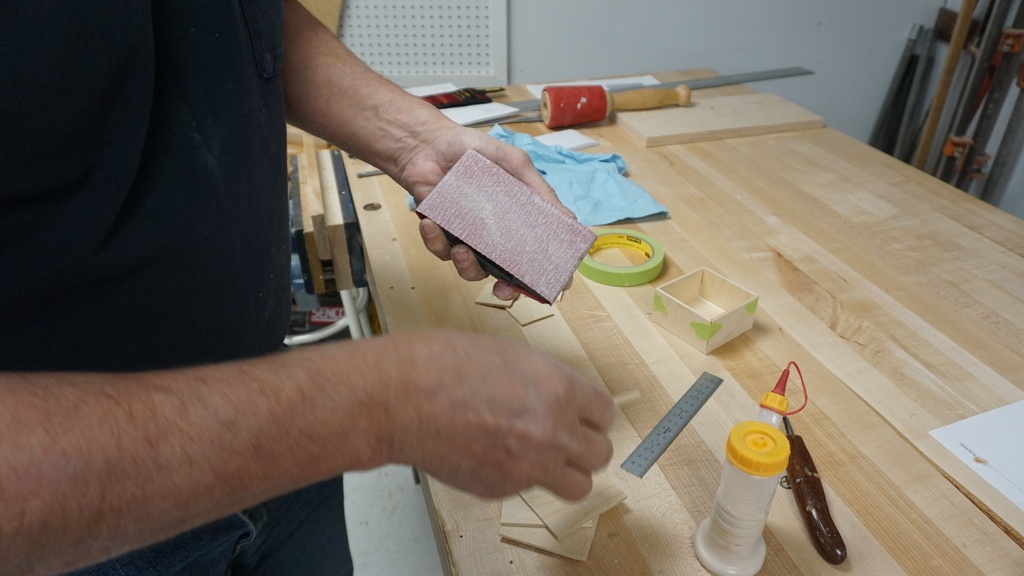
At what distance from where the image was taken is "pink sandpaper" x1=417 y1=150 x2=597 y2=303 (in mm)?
805

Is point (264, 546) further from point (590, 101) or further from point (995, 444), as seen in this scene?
point (590, 101)

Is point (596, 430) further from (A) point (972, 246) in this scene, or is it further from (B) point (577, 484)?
(A) point (972, 246)

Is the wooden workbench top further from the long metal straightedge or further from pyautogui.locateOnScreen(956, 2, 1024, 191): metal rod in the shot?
pyautogui.locateOnScreen(956, 2, 1024, 191): metal rod

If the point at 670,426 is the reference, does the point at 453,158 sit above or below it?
above

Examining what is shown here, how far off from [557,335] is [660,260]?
248mm

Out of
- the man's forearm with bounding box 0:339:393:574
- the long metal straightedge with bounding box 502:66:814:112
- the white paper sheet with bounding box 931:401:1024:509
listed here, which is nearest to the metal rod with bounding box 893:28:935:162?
the long metal straightedge with bounding box 502:66:814:112

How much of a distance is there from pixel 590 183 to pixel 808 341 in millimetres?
578

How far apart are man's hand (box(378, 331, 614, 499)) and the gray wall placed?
2.02 meters

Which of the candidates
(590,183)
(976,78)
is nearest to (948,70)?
(976,78)

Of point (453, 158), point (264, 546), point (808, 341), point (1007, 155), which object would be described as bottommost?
point (264, 546)

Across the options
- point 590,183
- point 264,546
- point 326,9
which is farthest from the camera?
point 326,9

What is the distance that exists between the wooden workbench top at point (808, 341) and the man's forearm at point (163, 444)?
0.27 metres

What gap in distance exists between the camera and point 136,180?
0.57 metres

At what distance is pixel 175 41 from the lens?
1.95ft
